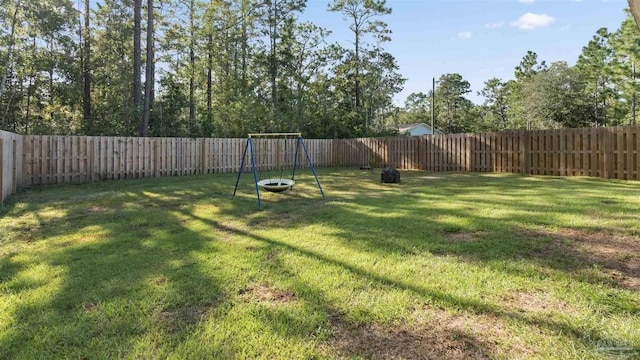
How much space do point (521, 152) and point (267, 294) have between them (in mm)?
10957

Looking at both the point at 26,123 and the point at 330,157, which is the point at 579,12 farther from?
the point at 26,123

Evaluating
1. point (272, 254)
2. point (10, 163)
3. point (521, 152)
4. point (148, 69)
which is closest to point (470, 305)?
point (272, 254)

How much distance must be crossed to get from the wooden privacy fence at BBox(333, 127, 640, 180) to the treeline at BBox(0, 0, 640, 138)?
6.57 meters

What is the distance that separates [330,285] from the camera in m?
2.37

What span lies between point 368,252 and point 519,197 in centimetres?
396

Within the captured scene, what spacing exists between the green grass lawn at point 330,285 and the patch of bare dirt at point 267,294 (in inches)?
0.5

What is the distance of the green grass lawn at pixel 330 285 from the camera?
1687mm

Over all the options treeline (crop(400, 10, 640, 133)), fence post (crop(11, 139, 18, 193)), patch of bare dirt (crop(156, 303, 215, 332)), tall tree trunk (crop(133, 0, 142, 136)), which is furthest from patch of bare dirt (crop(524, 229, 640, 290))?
treeline (crop(400, 10, 640, 133))

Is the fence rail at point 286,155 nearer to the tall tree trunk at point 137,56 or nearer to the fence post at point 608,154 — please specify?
the fence post at point 608,154

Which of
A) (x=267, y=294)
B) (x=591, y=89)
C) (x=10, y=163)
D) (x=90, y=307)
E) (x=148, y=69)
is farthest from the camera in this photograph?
(x=591, y=89)

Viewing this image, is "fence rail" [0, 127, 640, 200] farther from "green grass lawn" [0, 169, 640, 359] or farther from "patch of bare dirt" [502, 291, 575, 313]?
"patch of bare dirt" [502, 291, 575, 313]

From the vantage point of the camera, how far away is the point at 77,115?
17.5 metres

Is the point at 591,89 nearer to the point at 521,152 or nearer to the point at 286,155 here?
the point at 521,152

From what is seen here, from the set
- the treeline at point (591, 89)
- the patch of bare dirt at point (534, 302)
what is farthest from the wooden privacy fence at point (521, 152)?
the treeline at point (591, 89)
